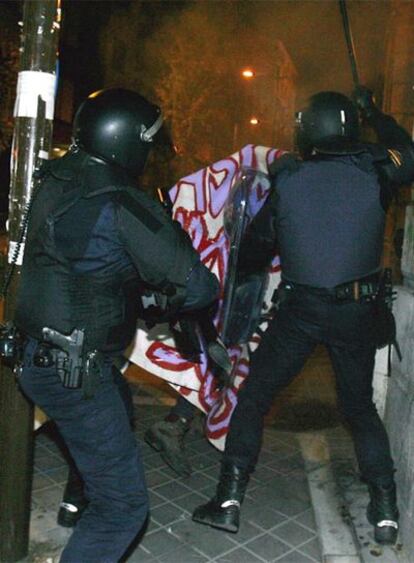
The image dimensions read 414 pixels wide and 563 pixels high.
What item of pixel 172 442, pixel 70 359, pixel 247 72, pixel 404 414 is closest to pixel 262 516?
pixel 172 442

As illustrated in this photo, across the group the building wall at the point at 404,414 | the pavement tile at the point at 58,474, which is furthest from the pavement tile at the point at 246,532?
the pavement tile at the point at 58,474

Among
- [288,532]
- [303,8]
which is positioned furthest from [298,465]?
[303,8]

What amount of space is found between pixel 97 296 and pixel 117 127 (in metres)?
0.68

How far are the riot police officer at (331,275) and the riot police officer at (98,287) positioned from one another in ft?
3.10

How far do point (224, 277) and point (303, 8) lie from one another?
16867 millimetres

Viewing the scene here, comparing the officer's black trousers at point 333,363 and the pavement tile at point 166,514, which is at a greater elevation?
the officer's black trousers at point 333,363

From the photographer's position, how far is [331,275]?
323 cm

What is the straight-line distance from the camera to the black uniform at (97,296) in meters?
2.27

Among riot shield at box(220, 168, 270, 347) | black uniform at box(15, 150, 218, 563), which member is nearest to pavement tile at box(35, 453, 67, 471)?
riot shield at box(220, 168, 270, 347)

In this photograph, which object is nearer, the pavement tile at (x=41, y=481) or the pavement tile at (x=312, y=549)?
the pavement tile at (x=312, y=549)

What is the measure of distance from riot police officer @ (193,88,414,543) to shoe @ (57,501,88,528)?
658mm

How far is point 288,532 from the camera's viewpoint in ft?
11.4

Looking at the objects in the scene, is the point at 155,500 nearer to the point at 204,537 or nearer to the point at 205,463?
the point at 204,537

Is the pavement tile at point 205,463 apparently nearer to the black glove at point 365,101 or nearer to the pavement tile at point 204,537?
the pavement tile at point 204,537
